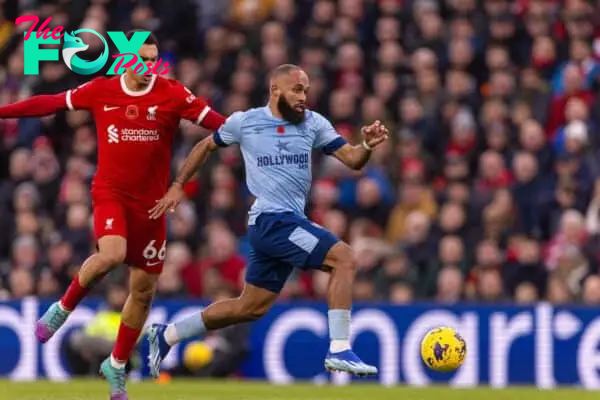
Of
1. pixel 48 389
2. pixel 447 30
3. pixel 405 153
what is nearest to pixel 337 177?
pixel 405 153

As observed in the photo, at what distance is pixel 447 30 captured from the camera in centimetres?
2277

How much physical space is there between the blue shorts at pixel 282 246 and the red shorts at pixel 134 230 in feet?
2.69

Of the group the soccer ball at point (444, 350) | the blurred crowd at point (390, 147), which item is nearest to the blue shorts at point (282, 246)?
the soccer ball at point (444, 350)


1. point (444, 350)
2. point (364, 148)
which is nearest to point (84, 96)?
point (364, 148)

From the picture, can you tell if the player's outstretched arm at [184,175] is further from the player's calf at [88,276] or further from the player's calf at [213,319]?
the player's calf at [213,319]

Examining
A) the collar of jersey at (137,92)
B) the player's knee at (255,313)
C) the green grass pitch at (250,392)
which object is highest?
the collar of jersey at (137,92)

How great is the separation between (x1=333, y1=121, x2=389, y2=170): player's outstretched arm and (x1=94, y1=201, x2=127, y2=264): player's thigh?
5.59 ft

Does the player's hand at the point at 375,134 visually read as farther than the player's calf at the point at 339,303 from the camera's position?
Yes

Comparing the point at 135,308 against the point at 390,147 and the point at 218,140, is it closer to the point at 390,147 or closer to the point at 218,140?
the point at 218,140

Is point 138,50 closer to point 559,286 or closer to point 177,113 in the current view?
point 177,113

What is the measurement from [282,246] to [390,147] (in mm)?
8342

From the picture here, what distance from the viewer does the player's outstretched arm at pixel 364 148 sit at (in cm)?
1320

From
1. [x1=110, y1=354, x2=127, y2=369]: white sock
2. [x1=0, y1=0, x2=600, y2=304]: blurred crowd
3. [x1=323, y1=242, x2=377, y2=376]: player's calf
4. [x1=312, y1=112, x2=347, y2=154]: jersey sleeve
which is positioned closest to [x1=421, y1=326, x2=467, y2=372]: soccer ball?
[x1=323, y1=242, x2=377, y2=376]: player's calf

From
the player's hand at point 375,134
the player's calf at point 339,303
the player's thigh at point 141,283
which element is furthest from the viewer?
the player's thigh at point 141,283
